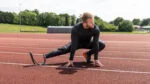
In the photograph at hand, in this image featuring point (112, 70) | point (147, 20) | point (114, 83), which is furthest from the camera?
→ point (147, 20)

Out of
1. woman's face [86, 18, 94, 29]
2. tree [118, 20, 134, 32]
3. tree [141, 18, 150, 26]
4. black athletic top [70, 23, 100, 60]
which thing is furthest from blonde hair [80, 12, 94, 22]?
tree [141, 18, 150, 26]

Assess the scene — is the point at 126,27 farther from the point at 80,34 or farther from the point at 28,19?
the point at 80,34

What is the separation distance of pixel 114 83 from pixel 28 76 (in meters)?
1.64

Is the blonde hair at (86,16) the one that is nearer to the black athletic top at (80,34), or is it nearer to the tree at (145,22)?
the black athletic top at (80,34)

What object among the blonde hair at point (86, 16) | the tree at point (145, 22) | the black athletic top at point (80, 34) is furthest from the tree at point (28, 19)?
the blonde hair at point (86, 16)

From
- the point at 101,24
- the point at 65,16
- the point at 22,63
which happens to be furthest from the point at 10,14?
the point at 22,63

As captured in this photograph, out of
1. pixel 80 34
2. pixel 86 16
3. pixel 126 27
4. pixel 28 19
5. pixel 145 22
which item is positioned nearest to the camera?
pixel 86 16

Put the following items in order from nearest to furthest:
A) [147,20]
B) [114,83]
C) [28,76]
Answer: [114,83] → [28,76] → [147,20]

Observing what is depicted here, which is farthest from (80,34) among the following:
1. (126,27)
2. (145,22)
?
(145,22)

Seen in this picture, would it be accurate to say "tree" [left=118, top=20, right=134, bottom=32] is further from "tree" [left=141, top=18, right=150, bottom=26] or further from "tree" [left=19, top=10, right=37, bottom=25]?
"tree" [left=141, top=18, right=150, bottom=26]

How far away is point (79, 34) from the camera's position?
649cm

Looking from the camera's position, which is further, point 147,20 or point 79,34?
point 147,20

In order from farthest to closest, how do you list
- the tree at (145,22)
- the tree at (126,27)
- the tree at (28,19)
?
the tree at (145,22)
the tree at (28,19)
the tree at (126,27)

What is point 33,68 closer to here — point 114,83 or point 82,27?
point 82,27
